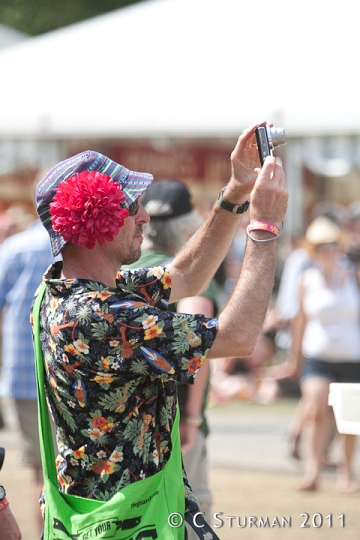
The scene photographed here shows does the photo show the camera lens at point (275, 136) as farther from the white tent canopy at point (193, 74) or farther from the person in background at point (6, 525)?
the white tent canopy at point (193, 74)

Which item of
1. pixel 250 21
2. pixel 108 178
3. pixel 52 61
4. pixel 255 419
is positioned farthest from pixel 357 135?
pixel 108 178

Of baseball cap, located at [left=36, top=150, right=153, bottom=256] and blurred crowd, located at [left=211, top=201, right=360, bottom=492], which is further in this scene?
blurred crowd, located at [left=211, top=201, right=360, bottom=492]

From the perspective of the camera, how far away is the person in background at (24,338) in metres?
5.07

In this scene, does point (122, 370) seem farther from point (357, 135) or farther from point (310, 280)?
point (357, 135)

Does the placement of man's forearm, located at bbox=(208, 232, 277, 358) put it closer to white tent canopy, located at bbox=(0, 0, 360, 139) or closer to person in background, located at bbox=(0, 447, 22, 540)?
person in background, located at bbox=(0, 447, 22, 540)

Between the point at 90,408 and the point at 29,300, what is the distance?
9.21 feet

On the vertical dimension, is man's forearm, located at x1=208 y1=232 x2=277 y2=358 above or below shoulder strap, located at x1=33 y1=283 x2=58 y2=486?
above

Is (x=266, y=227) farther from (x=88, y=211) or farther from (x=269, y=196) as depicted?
(x=88, y=211)

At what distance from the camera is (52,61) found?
42.1ft

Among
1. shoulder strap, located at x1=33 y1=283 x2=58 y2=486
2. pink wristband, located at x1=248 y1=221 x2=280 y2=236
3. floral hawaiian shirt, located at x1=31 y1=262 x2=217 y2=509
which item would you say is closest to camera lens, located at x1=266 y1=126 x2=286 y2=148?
pink wristband, located at x1=248 y1=221 x2=280 y2=236

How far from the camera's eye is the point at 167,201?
4.09 meters

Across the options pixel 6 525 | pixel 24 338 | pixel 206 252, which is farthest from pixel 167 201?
pixel 6 525

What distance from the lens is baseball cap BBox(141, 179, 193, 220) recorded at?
13.3ft

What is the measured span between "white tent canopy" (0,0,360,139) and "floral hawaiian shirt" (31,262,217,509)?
8.23 m
